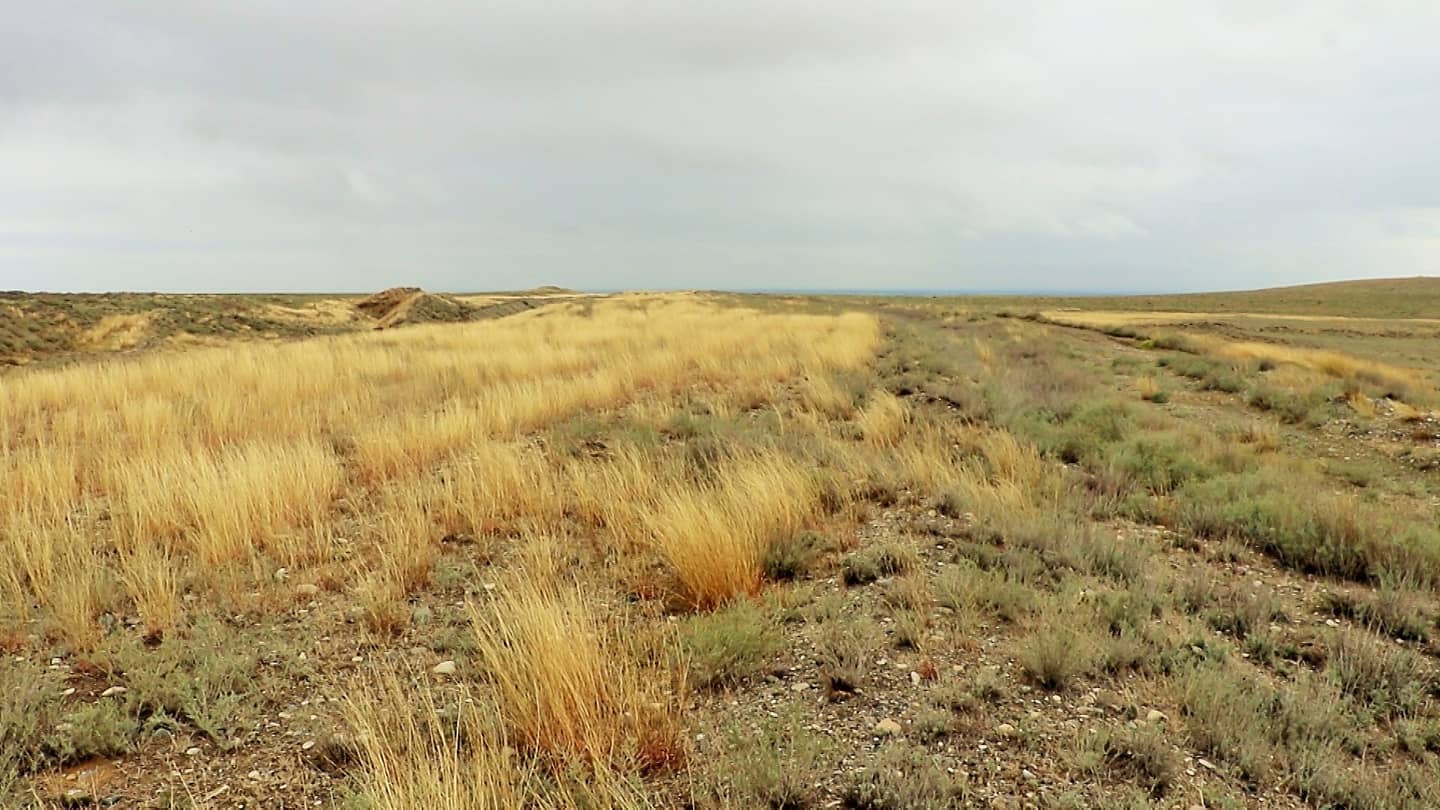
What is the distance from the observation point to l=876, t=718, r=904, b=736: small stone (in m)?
2.59

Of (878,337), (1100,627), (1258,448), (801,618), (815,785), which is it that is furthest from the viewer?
(878,337)

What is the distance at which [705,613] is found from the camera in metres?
3.52

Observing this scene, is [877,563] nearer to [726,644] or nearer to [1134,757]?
[726,644]

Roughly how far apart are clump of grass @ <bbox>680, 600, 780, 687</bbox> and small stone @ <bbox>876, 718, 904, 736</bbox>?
613 millimetres

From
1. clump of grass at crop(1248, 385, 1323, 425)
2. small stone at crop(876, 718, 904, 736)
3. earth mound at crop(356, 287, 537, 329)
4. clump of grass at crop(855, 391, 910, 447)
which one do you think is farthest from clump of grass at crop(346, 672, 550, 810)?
earth mound at crop(356, 287, 537, 329)

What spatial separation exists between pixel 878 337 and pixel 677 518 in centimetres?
1480

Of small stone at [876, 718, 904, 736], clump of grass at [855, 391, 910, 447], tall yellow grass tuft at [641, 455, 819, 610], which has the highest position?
clump of grass at [855, 391, 910, 447]

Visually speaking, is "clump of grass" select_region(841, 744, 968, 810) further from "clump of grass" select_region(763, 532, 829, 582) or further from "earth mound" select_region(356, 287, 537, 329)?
"earth mound" select_region(356, 287, 537, 329)

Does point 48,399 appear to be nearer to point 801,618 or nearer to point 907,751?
point 801,618

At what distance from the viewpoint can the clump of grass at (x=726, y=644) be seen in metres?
2.93

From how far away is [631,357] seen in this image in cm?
1272

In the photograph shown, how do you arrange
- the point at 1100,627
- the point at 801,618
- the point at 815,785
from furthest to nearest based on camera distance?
the point at 801,618 → the point at 1100,627 → the point at 815,785

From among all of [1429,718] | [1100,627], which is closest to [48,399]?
[1100,627]

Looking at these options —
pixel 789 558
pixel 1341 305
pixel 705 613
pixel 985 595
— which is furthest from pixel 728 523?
pixel 1341 305
